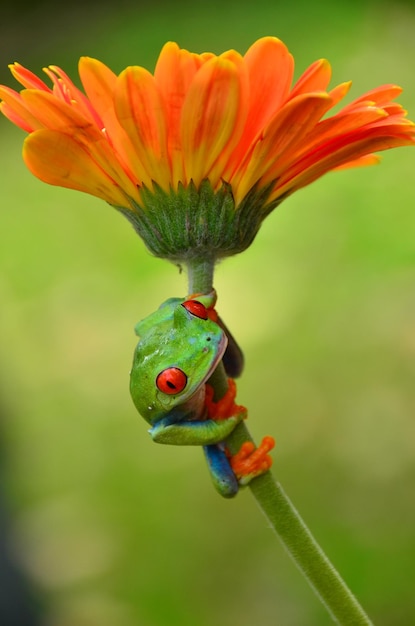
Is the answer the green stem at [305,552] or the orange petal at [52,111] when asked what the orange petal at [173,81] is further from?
the green stem at [305,552]

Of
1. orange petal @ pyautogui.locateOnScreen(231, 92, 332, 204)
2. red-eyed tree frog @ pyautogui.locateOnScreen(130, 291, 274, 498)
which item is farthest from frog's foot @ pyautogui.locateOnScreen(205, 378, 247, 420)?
orange petal @ pyautogui.locateOnScreen(231, 92, 332, 204)

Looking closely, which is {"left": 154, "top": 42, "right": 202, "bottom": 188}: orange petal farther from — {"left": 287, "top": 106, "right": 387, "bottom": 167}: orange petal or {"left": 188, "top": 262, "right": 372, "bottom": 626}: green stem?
{"left": 188, "top": 262, "right": 372, "bottom": 626}: green stem

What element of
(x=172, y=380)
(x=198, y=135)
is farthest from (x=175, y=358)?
(x=198, y=135)

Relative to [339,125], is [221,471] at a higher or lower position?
lower

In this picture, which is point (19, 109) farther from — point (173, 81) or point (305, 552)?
point (305, 552)

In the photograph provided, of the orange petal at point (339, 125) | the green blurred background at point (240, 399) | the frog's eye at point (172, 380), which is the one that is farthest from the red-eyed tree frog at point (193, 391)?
the green blurred background at point (240, 399)

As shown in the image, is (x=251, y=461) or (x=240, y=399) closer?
(x=251, y=461)

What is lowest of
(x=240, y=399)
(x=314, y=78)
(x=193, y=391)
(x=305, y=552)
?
(x=240, y=399)
